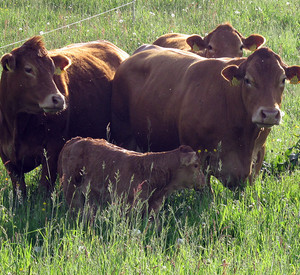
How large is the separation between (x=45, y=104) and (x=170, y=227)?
1.73m

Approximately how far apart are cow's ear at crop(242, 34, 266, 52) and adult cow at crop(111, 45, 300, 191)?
2.01 meters

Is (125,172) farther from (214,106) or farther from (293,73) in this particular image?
(293,73)

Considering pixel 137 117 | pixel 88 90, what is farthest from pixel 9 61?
pixel 137 117

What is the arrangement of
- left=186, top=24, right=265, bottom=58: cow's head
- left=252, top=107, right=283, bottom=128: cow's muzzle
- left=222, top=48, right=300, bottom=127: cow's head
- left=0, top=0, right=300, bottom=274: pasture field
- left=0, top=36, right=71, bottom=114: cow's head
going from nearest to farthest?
left=0, top=0, right=300, bottom=274: pasture field → left=252, top=107, right=283, bottom=128: cow's muzzle → left=222, top=48, right=300, bottom=127: cow's head → left=0, top=36, right=71, bottom=114: cow's head → left=186, top=24, right=265, bottom=58: cow's head

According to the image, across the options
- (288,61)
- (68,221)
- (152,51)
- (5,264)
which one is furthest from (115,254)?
(288,61)

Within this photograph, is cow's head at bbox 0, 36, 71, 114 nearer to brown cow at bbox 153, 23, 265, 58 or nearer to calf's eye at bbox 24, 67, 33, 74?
calf's eye at bbox 24, 67, 33, 74

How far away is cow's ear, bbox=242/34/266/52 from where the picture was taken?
9.74 meters

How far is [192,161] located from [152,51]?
3.03m

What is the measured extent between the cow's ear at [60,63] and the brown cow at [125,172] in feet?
4.06

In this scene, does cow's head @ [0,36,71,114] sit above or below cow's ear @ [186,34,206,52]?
above

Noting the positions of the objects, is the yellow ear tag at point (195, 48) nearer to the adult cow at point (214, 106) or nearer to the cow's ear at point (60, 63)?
the adult cow at point (214, 106)

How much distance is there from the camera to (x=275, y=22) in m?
14.2

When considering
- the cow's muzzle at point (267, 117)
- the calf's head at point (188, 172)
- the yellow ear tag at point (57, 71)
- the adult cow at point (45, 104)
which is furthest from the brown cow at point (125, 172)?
the yellow ear tag at point (57, 71)

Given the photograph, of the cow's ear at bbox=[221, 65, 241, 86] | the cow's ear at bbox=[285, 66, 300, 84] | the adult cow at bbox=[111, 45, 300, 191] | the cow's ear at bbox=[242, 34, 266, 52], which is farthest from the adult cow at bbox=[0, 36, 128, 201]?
the cow's ear at bbox=[242, 34, 266, 52]
